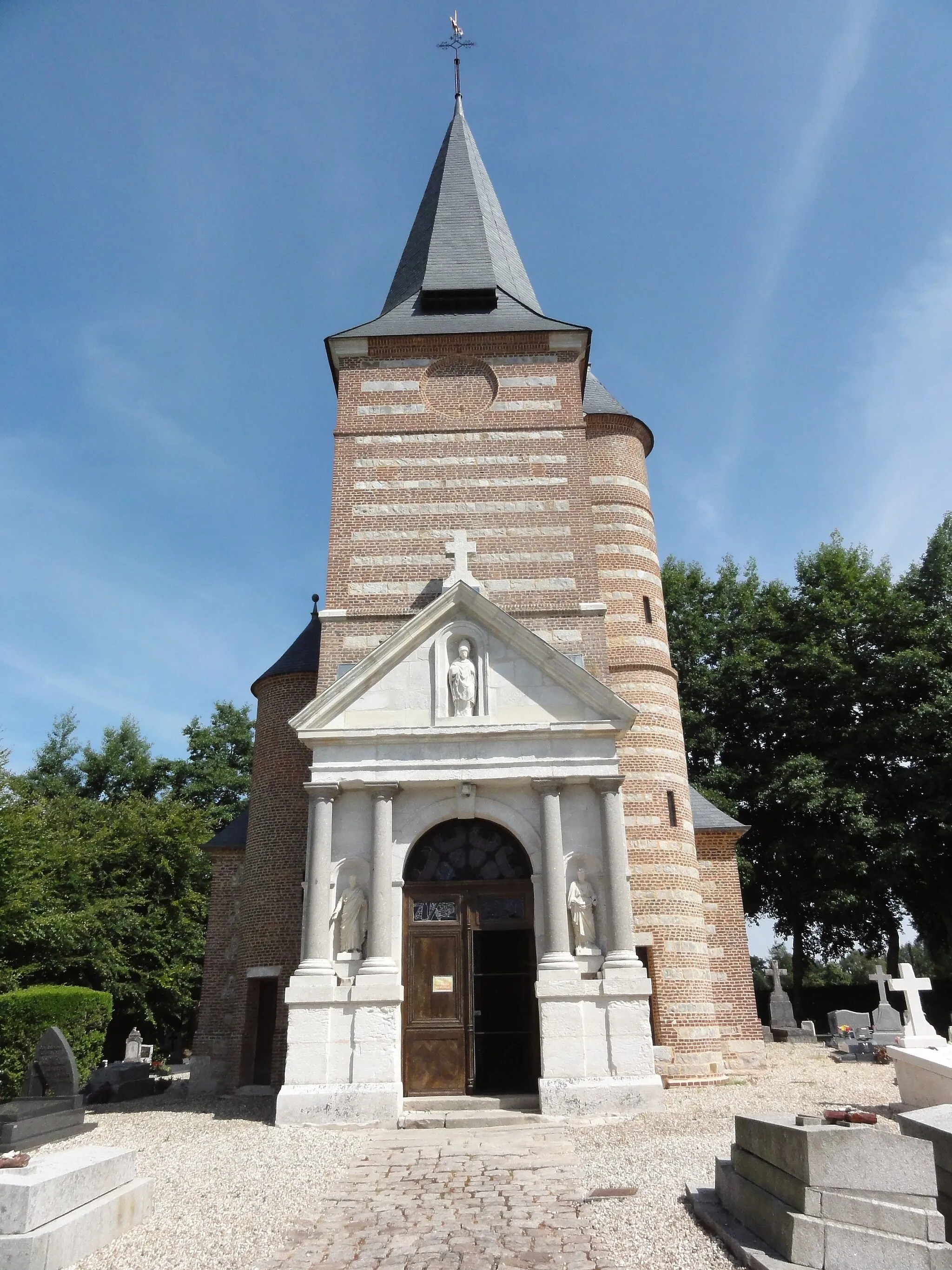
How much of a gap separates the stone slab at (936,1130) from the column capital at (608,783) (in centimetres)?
615

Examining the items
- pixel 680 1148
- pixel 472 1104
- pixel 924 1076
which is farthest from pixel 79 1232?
pixel 924 1076

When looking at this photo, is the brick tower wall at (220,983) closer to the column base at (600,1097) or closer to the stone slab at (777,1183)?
the column base at (600,1097)

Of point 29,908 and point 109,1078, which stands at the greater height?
point 29,908

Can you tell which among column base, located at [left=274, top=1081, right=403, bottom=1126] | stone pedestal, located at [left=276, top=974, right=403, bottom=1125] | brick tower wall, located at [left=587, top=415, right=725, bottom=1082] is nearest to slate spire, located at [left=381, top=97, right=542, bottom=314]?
brick tower wall, located at [left=587, top=415, right=725, bottom=1082]

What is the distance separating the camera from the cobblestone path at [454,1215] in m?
5.92

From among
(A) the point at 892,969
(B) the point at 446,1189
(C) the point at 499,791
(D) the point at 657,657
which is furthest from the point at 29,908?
(A) the point at 892,969

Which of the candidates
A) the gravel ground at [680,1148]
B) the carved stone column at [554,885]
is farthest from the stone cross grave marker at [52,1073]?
the gravel ground at [680,1148]

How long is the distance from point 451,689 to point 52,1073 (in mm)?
7613

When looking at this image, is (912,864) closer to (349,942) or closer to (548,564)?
(548,564)

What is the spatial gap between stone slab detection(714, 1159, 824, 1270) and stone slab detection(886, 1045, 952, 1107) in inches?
154

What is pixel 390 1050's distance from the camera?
11.7m

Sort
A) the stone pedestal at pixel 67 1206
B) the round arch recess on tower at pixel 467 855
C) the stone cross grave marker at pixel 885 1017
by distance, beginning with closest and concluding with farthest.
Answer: the stone pedestal at pixel 67 1206
the round arch recess on tower at pixel 467 855
the stone cross grave marker at pixel 885 1017

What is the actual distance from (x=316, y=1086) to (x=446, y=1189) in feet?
14.0

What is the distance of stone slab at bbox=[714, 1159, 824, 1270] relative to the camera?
5.18 m
